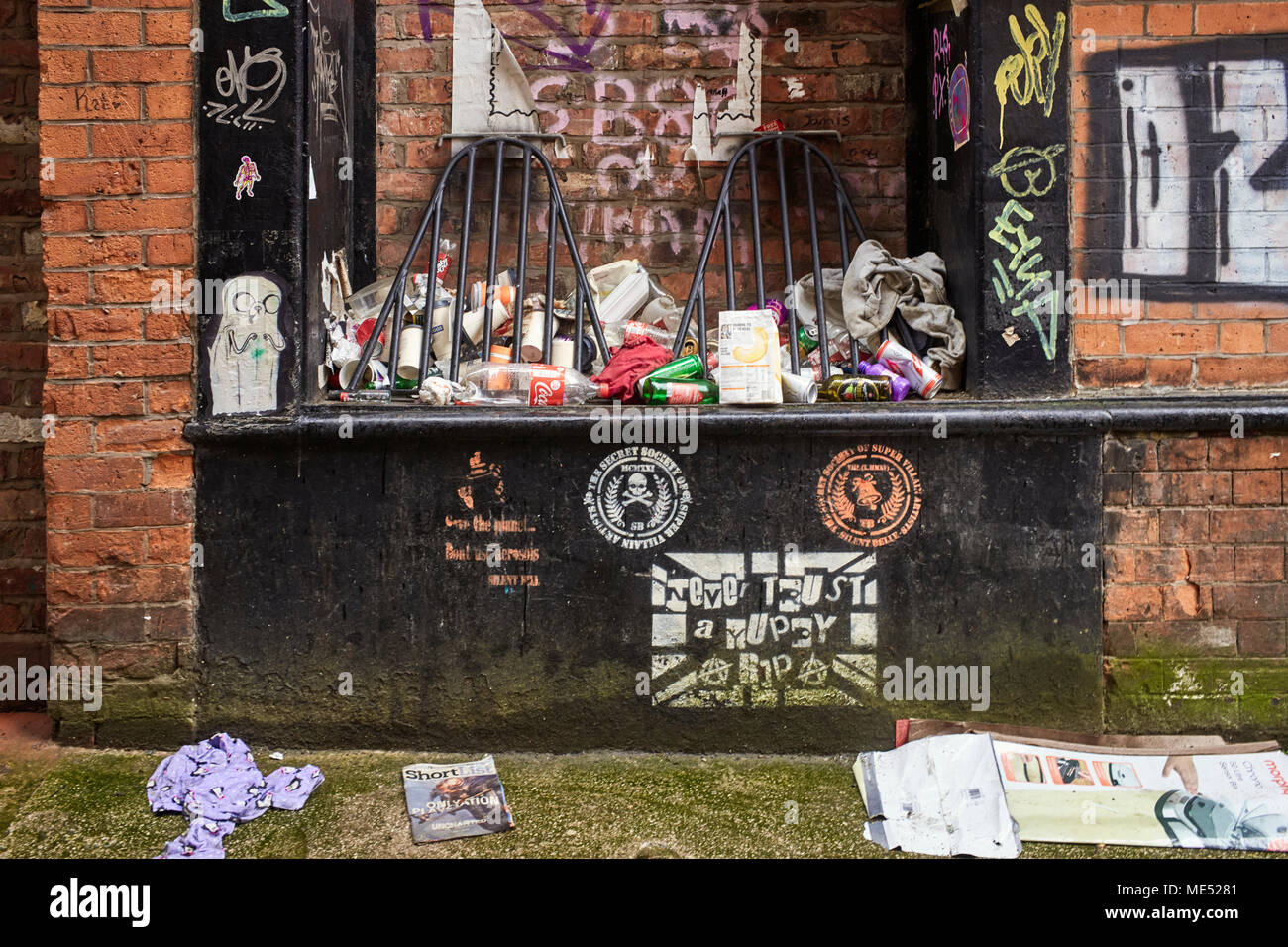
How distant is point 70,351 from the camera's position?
2992 mm

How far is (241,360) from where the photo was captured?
302 centimetres

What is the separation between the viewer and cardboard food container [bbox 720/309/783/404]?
10.1 ft

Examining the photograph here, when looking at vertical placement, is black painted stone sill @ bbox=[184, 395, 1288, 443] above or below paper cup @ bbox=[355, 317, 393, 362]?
below

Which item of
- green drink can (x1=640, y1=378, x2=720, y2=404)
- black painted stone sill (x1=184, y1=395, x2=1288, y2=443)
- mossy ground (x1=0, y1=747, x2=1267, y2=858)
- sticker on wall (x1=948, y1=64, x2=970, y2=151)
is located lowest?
mossy ground (x1=0, y1=747, x2=1267, y2=858)

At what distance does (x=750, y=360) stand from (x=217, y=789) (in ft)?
6.35

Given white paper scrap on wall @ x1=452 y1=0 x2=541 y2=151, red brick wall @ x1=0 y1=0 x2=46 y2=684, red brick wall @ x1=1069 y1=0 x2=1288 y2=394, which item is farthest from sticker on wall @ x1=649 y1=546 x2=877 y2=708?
red brick wall @ x1=0 y1=0 x2=46 y2=684

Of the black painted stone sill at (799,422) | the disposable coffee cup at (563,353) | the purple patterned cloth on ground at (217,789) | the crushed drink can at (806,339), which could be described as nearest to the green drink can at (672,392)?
the black painted stone sill at (799,422)

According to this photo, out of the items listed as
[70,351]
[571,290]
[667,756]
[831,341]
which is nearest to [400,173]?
[571,290]

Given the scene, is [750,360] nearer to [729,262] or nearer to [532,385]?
[729,262]

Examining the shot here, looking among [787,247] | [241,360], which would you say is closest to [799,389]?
[787,247]

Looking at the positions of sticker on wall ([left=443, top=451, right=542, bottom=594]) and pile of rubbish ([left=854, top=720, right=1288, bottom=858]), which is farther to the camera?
sticker on wall ([left=443, top=451, right=542, bottom=594])

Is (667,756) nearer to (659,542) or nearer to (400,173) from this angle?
(659,542)

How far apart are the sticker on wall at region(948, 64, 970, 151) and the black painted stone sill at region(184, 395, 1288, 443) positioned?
90cm

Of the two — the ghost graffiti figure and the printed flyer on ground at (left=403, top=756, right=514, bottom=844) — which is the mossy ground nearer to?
the printed flyer on ground at (left=403, top=756, right=514, bottom=844)
